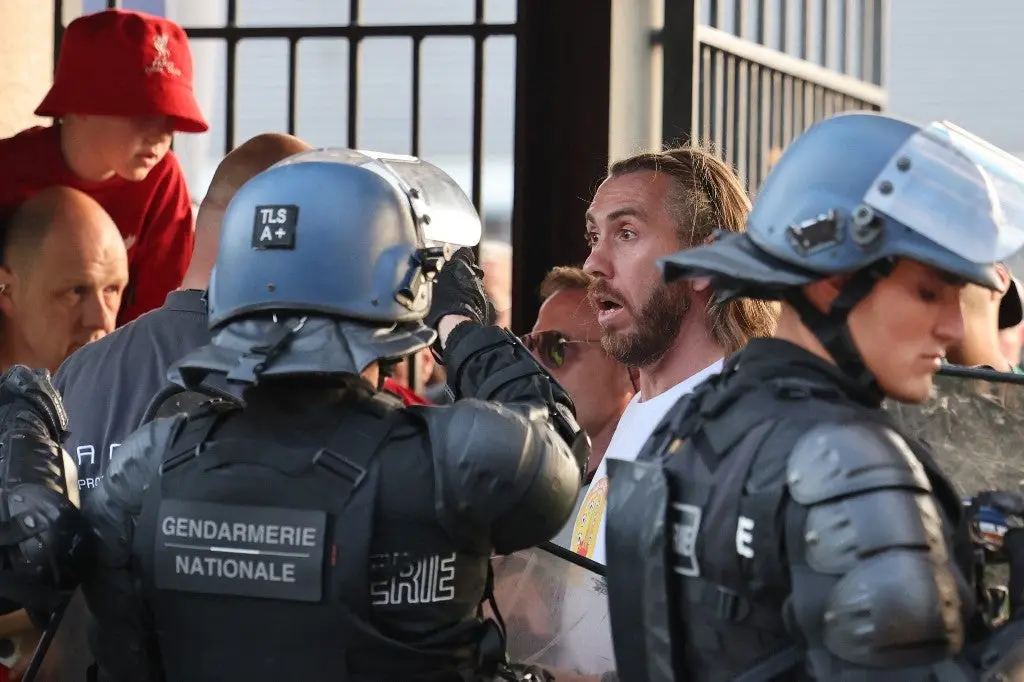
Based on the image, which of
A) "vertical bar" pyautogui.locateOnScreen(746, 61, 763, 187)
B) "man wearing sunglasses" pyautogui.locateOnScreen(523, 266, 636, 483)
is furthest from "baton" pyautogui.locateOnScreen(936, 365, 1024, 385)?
"vertical bar" pyautogui.locateOnScreen(746, 61, 763, 187)

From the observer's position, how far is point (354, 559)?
221 centimetres

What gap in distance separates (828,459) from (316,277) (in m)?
0.84

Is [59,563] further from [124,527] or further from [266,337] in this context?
[266,337]

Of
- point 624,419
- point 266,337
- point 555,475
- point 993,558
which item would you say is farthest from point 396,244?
point 624,419

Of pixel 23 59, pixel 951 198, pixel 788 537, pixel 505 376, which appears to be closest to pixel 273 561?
pixel 505 376

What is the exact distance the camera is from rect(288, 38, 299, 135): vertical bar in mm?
5246

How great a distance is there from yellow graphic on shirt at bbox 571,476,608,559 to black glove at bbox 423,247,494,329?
2.42ft

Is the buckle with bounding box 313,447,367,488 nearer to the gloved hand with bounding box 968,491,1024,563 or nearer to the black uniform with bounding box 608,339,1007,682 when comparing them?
the black uniform with bounding box 608,339,1007,682

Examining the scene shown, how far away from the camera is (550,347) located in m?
4.32

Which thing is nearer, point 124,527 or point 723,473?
point 723,473

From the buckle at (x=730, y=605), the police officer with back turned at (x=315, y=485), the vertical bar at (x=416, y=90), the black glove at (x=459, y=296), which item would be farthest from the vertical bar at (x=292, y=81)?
the buckle at (x=730, y=605)

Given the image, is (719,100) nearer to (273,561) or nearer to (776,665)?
(273,561)

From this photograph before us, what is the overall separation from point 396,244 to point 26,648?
961 millimetres

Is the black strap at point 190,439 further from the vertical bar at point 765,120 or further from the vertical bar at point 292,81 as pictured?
the vertical bar at point 765,120
